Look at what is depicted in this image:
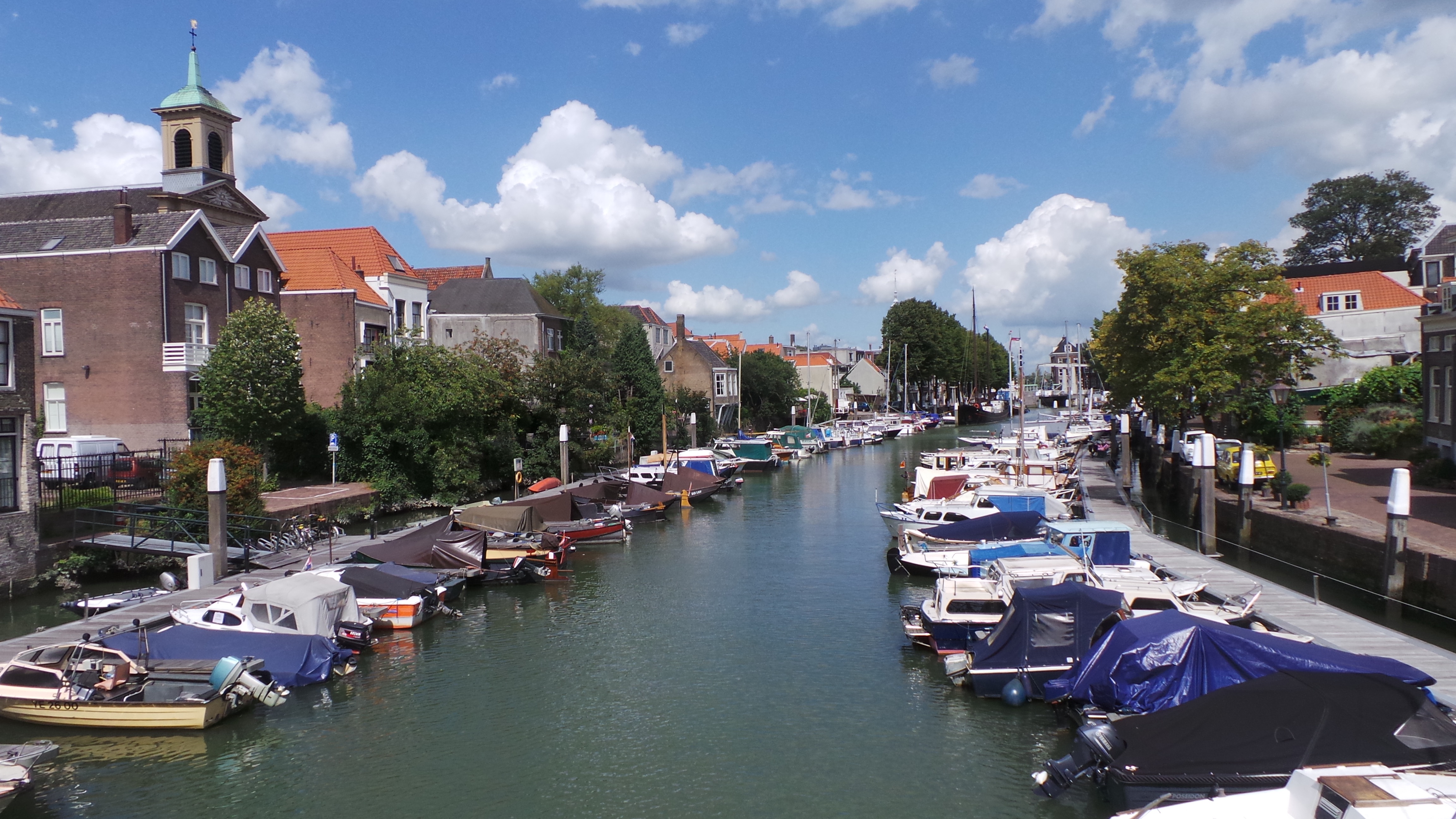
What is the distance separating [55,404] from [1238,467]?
165 ft

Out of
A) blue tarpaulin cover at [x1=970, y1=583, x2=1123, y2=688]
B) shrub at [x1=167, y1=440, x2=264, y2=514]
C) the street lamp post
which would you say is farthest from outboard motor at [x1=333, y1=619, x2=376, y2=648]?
the street lamp post

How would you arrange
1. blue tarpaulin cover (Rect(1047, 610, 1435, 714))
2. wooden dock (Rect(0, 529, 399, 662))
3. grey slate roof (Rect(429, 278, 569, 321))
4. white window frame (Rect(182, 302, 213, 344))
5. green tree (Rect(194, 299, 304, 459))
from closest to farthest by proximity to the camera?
blue tarpaulin cover (Rect(1047, 610, 1435, 714)), wooden dock (Rect(0, 529, 399, 662)), green tree (Rect(194, 299, 304, 459)), white window frame (Rect(182, 302, 213, 344)), grey slate roof (Rect(429, 278, 569, 321))

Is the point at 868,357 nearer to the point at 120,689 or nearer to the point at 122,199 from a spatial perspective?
the point at 122,199

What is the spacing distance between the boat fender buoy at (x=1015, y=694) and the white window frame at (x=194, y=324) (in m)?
37.3

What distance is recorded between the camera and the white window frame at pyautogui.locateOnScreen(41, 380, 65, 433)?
40.8 m

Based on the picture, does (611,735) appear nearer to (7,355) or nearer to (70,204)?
(7,355)

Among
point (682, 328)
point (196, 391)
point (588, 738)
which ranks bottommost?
point (588, 738)

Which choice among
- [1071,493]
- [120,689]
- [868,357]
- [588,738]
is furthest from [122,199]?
[868,357]

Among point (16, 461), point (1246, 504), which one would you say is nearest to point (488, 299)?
point (16, 461)

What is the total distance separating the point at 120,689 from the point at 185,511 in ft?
45.0

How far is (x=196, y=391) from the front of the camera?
4144 cm

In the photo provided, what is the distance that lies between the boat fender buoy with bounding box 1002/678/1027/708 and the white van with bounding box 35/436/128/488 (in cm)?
2934

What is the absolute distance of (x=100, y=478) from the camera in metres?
34.2

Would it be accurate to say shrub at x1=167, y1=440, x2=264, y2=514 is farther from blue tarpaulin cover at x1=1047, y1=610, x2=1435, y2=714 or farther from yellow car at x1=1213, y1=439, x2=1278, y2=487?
yellow car at x1=1213, y1=439, x2=1278, y2=487
